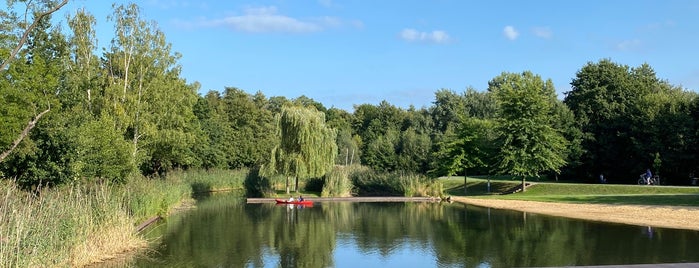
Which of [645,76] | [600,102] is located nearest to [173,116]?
[600,102]

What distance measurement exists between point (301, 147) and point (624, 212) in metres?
19.9

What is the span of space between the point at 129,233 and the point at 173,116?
75.0 feet

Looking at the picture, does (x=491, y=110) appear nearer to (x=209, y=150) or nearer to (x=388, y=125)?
(x=388, y=125)

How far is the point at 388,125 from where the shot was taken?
260 ft

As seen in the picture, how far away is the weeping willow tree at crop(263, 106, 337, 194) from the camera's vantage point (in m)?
37.3

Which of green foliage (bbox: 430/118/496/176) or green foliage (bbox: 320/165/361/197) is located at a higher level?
green foliage (bbox: 430/118/496/176)

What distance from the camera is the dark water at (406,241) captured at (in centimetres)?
1437

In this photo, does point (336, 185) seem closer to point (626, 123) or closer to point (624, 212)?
point (624, 212)

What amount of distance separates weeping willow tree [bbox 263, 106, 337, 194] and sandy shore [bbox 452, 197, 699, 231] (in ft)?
38.2

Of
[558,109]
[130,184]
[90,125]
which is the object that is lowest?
[130,184]

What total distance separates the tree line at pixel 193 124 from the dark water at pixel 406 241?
500 centimetres

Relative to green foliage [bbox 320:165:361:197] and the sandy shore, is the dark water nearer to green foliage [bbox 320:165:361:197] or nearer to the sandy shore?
the sandy shore

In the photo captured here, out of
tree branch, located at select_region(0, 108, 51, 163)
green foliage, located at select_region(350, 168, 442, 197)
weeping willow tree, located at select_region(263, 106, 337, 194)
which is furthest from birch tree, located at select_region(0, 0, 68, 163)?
green foliage, located at select_region(350, 168, 442, 197)

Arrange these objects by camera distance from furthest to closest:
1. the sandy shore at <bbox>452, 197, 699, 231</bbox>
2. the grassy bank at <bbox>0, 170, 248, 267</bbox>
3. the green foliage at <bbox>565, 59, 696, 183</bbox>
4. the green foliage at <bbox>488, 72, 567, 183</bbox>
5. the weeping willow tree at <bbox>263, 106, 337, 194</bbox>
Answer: the green foliage at <bbox>565, 59, 696, 183</bbox> < the weeping willow tree at <bbox>263, 106, 337, 194</bbox> < the green foliage at <bbox>488, 72, 567, 183</bbox> < the sandy shore at <bbox>452, 197, 699, 231</bbox> < the grassy bank at <bbox>0, 170, 248, 267</bbox>
